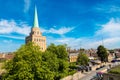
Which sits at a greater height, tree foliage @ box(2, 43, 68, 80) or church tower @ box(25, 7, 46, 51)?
church tower @ box(25, 7, 46, 51)

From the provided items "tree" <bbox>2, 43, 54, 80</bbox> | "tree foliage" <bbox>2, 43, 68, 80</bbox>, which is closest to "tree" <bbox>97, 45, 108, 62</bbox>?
"tree foliage" <bbox>2, 43, 68, 80</bbox>

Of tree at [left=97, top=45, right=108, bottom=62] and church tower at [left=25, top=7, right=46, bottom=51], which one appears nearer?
tree at [left=97, top=45, right=108, bottom=62]

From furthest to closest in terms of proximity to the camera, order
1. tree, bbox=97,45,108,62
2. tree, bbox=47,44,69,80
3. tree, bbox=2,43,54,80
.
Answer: tree, bbox=97,45,108,62
tree, bbox=47,44,69,80
tree, bbox=2,43,54,80

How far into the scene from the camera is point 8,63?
46.2 metres

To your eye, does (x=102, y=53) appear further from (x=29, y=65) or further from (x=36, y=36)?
(x=29, y=65)

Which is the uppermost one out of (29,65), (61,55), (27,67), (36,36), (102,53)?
(36,36)

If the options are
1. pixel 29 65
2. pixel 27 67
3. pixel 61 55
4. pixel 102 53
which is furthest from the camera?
pixel 102 53

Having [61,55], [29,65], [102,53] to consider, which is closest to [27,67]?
[29,65]

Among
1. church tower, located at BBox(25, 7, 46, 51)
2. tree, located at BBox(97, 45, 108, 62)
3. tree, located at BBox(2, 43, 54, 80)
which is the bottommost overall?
tree, located at BBox(2, 43, 54, 80)

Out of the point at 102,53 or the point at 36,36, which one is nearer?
the point at 102,53

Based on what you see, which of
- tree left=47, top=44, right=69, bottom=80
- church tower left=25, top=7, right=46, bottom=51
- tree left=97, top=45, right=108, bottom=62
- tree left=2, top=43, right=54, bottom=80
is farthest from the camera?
church tower left=25, top=7, right=46, bottom=51

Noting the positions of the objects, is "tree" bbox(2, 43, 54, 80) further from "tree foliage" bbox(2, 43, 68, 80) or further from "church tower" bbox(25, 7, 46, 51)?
"church tower" bbox(25, 7, 46, 51)

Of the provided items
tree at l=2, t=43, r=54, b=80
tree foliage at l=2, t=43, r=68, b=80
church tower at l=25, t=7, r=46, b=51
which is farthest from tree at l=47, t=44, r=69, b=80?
church tower at l=25, t=7, r=46, b=51

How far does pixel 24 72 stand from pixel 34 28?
98545 millimetres
